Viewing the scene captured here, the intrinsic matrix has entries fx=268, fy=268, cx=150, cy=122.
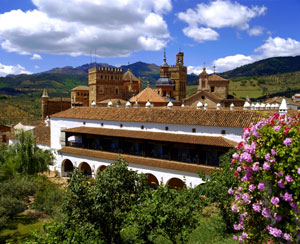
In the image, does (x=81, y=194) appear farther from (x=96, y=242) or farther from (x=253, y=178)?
(x=253, y=178)

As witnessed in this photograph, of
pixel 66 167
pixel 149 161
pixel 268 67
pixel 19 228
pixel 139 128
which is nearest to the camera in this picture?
pixel 19 228

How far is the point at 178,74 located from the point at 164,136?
3978 cm

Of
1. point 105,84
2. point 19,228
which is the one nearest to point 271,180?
point 19,228

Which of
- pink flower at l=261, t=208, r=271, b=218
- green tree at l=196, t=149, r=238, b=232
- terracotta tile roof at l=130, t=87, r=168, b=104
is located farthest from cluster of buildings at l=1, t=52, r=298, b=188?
pink flower at l=261, t=208, r=271, b=218

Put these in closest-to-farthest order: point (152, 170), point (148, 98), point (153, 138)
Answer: point (153, 138), point (152, 170), point (148, 98)

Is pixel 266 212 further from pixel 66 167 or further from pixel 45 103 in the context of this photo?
pixel 45 103

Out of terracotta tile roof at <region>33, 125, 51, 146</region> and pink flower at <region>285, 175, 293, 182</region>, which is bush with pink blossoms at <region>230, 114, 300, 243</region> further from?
terracotta tile roof at <region>33, 125, 51, 146</region>

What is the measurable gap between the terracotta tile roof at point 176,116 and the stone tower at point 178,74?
3325 centimetres

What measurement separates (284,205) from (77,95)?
52295mm

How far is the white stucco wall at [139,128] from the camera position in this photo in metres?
17.3

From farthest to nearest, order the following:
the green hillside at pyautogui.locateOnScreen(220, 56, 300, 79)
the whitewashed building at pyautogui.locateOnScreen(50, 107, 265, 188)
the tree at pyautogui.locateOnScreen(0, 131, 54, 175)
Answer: the green hillside at pyautogui.locateOnScreen(220, 56, 300, 79) → the tree at pyautogui.locateOnScreen(0, 131, 54, 175) → the whitewashed building at pyautogui.locateOnScreen(50, 107, 265, 188)

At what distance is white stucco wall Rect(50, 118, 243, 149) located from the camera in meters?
17.3

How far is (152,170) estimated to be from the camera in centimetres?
1884

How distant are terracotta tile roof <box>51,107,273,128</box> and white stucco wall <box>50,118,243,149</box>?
290 mm
